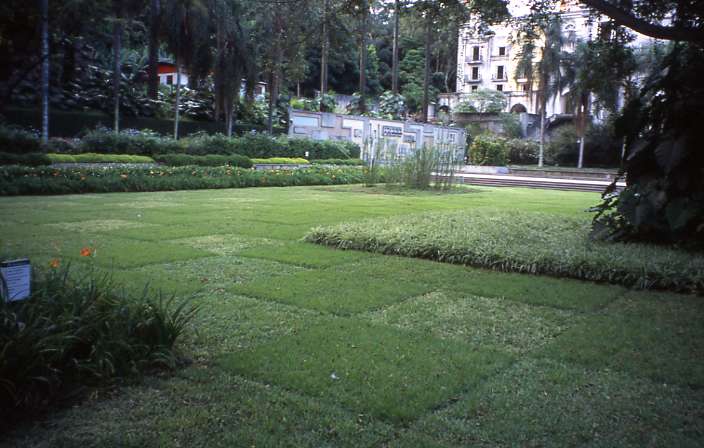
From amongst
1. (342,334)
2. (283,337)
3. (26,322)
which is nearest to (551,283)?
(342,334)

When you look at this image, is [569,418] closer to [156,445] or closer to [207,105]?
[156,445]

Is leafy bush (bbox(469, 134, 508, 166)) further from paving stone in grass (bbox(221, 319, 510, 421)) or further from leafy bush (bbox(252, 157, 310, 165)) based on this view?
paving stone in grass (bbox(221, 319, 510, 421))

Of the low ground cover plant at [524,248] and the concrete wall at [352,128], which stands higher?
the concrete wall at [352,128]

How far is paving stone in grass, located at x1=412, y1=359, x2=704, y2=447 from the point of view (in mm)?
2494

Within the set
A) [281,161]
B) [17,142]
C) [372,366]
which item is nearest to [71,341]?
[372,366]

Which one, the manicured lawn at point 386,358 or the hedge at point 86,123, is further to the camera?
the hedge at point 86,123

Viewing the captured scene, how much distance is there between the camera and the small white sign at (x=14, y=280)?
2.91 meters

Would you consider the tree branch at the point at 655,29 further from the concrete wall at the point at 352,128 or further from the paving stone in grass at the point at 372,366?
the concrete wall at the point at 352,128

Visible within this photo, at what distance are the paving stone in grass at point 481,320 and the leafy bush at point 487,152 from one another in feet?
115

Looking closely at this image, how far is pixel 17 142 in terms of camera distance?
51.9 feet

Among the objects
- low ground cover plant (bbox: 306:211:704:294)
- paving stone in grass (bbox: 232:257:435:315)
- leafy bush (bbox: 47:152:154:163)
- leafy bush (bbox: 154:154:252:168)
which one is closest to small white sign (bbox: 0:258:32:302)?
paving stone in grass (bbox: 232:257:435:315)

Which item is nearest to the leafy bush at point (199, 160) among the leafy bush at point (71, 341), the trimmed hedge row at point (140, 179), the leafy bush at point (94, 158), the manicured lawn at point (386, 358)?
the leafy bush at point (94, 158)

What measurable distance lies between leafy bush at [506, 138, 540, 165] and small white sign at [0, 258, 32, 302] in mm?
42221

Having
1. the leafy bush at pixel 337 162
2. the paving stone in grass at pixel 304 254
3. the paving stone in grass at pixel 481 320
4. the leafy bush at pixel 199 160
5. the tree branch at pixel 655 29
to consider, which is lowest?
the paving stone in grass at pixel 481 320
